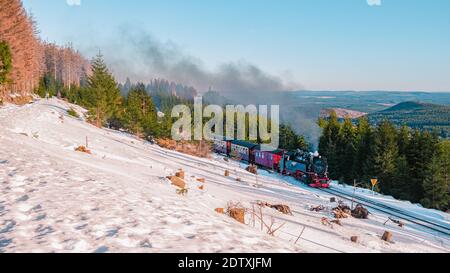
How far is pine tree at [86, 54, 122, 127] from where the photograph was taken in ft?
133

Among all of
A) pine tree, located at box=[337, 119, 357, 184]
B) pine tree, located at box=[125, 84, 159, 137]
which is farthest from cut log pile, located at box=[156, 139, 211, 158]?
pine tree, located at box=[337, 119, 357, 184]

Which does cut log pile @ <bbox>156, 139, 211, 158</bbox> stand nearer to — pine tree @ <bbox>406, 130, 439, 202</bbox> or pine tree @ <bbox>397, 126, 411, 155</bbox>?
pine tree @ <bbox>406, 130, 439, 202</bbox>

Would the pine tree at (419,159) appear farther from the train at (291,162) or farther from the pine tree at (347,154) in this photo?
the train at (291,162)

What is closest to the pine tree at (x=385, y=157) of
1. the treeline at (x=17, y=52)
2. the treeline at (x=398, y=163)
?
the treeline at (x=398, y=163)

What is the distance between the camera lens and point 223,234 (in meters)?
5.93

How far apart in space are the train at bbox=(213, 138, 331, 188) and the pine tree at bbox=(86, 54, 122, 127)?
1914 centimetres

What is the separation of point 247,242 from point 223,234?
0.53 metres

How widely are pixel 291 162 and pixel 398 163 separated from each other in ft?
52.0

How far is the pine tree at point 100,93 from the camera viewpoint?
40.7m

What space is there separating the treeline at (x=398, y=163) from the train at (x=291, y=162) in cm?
441

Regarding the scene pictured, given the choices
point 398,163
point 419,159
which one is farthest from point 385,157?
point 419,159

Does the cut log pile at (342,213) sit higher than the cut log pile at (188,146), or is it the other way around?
the cut log pile at (342,213)
